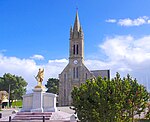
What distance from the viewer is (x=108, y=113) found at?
12180 millimetres

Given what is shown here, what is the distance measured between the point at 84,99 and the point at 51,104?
59.4 feet

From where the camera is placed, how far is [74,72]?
69.8 m

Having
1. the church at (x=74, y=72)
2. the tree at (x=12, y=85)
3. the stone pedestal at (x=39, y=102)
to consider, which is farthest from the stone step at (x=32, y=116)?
the tree at (x=12, y=85)

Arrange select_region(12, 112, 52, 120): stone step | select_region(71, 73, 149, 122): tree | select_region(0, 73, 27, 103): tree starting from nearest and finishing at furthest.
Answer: select_region(71, 73, 149, 122): tree → select_region(12, 112, 52, 120): stone step → select_region(0, 73, 27, 103): tree

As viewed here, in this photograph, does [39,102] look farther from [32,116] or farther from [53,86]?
[53,86]

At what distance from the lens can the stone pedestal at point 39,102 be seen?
29.8 m

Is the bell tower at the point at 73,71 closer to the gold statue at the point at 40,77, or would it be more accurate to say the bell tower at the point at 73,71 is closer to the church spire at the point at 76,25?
the church spire at the point at 76,25

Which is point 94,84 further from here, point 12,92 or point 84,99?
point 12,92

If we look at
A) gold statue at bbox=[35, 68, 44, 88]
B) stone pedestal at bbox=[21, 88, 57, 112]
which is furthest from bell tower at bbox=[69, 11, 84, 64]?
stone pedestal at bbox=[21, 88, 57, 112]

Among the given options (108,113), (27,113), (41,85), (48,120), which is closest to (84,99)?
(108,113)

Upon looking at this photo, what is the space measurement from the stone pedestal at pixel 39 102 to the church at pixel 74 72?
36.5m

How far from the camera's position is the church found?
6812 cm

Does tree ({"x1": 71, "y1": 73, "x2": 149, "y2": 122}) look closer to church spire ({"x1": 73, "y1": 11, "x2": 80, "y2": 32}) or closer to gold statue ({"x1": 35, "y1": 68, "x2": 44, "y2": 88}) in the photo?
gold statue ({"x1": 35, "y1": 68, "x2": 44, "y2": 88})

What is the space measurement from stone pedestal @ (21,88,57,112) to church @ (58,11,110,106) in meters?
36.5
